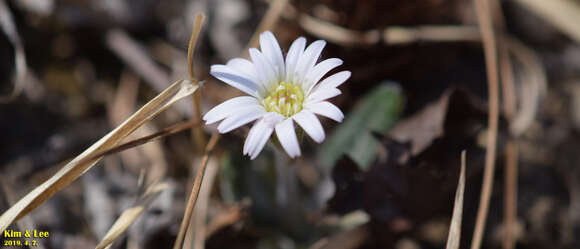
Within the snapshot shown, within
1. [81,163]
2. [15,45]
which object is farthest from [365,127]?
[15,45]

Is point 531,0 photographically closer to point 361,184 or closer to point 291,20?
point 291,20

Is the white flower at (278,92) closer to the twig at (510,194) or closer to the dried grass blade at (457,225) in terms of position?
the dried grass blade at (457,225)

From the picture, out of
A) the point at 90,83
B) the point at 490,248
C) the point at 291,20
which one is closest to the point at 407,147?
the point at 490,248

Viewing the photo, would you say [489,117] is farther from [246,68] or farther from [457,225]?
[246,68]

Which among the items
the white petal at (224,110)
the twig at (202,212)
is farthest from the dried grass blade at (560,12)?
the twig at (202,212)

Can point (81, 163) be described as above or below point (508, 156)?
below

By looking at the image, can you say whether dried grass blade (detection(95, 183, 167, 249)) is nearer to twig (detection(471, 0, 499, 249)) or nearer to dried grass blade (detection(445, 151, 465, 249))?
dried grass blade (detection(445, 151, 465, 249))
